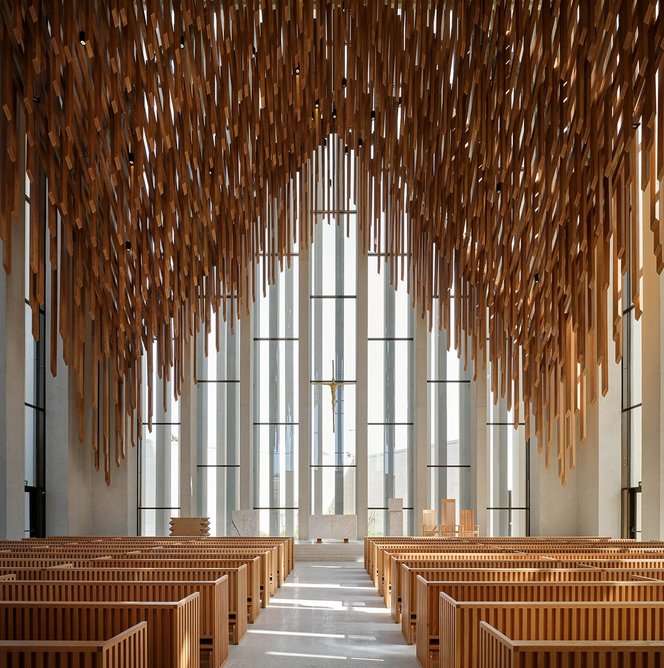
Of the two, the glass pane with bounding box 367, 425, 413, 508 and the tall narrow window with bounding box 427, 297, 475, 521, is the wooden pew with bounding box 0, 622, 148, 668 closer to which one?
the glass pane with bounding box 367, 425, 413, 508

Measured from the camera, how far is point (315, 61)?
520 inches

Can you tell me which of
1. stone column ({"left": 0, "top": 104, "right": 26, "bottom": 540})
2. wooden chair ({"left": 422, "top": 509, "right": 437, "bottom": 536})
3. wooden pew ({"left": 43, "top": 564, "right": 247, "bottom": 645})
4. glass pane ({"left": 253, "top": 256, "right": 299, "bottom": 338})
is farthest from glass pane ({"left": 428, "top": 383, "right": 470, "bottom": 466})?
wooden pew ({"left": 43, "top": 564, "right": 247, "bottom": 645})

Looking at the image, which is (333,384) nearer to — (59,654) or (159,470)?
(159,470)

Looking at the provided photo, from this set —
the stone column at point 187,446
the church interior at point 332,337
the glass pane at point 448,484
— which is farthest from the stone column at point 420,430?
the stone column at point 187,446

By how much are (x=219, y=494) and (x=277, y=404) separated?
2262 millimetres

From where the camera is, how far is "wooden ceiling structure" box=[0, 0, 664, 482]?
33.6ft

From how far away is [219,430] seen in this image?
20.3 metres

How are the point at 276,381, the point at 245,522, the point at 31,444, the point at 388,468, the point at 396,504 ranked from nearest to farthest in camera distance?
the point at 31,444, the point at 245,522, the point at 396,504, the point at 388,468, the point at 276,381

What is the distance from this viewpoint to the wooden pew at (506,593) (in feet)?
20.8

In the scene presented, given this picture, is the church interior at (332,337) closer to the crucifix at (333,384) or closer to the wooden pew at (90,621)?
the wooden pew at (90,621)

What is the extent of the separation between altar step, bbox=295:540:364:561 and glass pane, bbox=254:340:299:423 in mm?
3550

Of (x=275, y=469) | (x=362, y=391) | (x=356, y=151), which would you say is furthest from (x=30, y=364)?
(x=362, y=391)

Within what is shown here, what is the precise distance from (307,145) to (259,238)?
1.86 metres

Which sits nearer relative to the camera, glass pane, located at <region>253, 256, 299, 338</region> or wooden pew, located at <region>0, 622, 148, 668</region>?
wooden pew, located at <region>0, 622, 148, 668</region>
